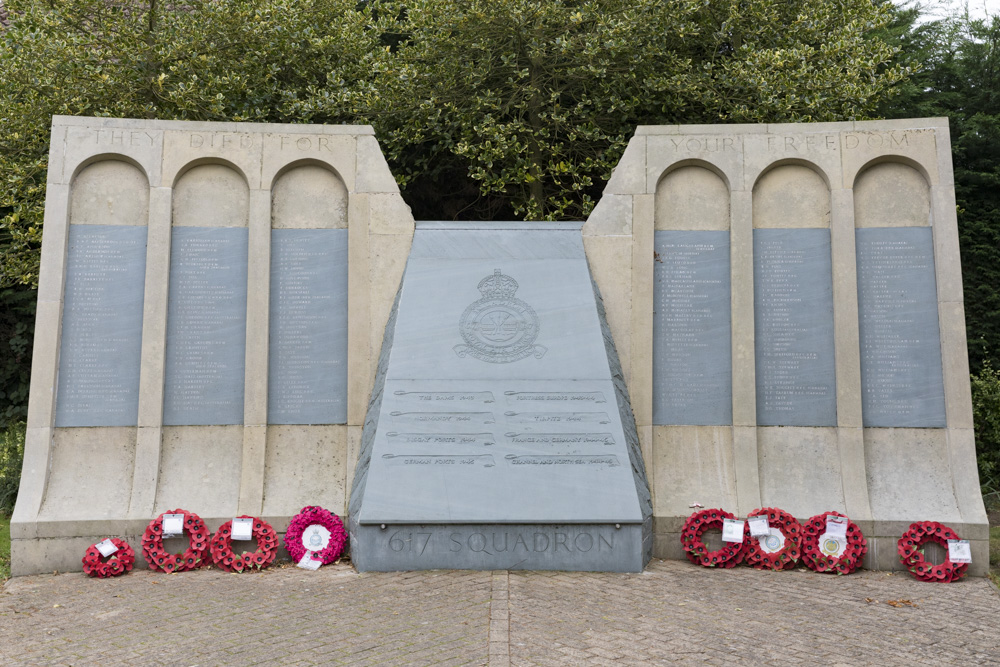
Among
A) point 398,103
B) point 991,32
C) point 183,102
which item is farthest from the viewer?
point 991,32

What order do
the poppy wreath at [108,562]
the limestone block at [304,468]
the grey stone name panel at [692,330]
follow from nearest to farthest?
the poppy wreath at [108,562] → the limestone block at [304,468] → the grey stone name panel at [692,330]

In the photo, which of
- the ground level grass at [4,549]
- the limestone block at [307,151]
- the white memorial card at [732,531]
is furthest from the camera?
the limestone block at [307,151]

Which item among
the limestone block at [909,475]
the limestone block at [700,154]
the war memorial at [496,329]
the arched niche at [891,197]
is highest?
the limestone block at [700,154]

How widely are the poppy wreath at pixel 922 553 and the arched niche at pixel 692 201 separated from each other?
3.47 meters

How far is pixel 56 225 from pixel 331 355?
300 cm

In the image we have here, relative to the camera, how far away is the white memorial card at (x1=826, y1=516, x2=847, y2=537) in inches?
327

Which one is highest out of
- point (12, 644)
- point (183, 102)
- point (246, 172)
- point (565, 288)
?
point (183, 102)

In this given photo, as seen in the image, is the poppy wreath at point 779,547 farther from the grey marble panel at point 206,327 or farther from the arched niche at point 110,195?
the arched niche at point 110,195

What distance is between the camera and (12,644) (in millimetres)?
6031

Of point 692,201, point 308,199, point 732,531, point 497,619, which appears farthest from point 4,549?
point 692,201

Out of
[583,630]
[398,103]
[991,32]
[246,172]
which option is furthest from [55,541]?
[991,32]

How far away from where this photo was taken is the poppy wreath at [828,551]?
8211mm

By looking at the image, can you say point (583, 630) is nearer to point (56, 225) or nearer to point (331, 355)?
point (331, 355)

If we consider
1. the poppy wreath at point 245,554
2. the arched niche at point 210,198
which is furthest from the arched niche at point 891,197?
the poppy wreath at point 245,554
